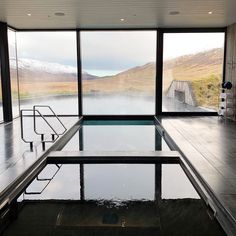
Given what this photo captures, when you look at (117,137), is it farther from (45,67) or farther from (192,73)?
(45,67)

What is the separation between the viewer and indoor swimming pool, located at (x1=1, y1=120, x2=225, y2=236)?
2.98 meters

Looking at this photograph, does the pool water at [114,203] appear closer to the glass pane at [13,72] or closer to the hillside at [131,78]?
the glass pane at [13,72]

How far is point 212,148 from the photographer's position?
4820 millimetres

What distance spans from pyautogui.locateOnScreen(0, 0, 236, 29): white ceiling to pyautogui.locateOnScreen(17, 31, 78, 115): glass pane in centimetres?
71

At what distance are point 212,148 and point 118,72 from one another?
521 centimetres

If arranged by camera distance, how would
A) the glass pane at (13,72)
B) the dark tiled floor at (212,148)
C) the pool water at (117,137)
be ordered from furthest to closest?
the glass pane at (13,72)
the pool water at (117,137)
the dark tiled floor at (212,148)

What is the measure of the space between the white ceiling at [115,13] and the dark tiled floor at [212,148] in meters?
2.55

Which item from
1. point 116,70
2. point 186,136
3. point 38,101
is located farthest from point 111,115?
point 186,136

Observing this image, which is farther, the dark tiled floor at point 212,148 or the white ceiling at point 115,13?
the white ceiling at point 115,13

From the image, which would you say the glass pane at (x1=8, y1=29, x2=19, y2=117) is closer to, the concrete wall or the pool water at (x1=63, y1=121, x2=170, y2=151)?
the pool water at (x1=63, y1=121, x2=170, y2=151)

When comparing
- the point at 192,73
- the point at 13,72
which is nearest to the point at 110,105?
the point at 192,73

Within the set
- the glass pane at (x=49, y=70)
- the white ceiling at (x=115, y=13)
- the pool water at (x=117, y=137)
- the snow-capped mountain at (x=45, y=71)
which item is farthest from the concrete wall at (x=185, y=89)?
the glass pane at (x=49, y=70)

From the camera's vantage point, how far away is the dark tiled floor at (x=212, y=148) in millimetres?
3203

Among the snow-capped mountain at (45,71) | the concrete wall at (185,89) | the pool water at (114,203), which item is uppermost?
the snow-capped mountain at (45,71)
